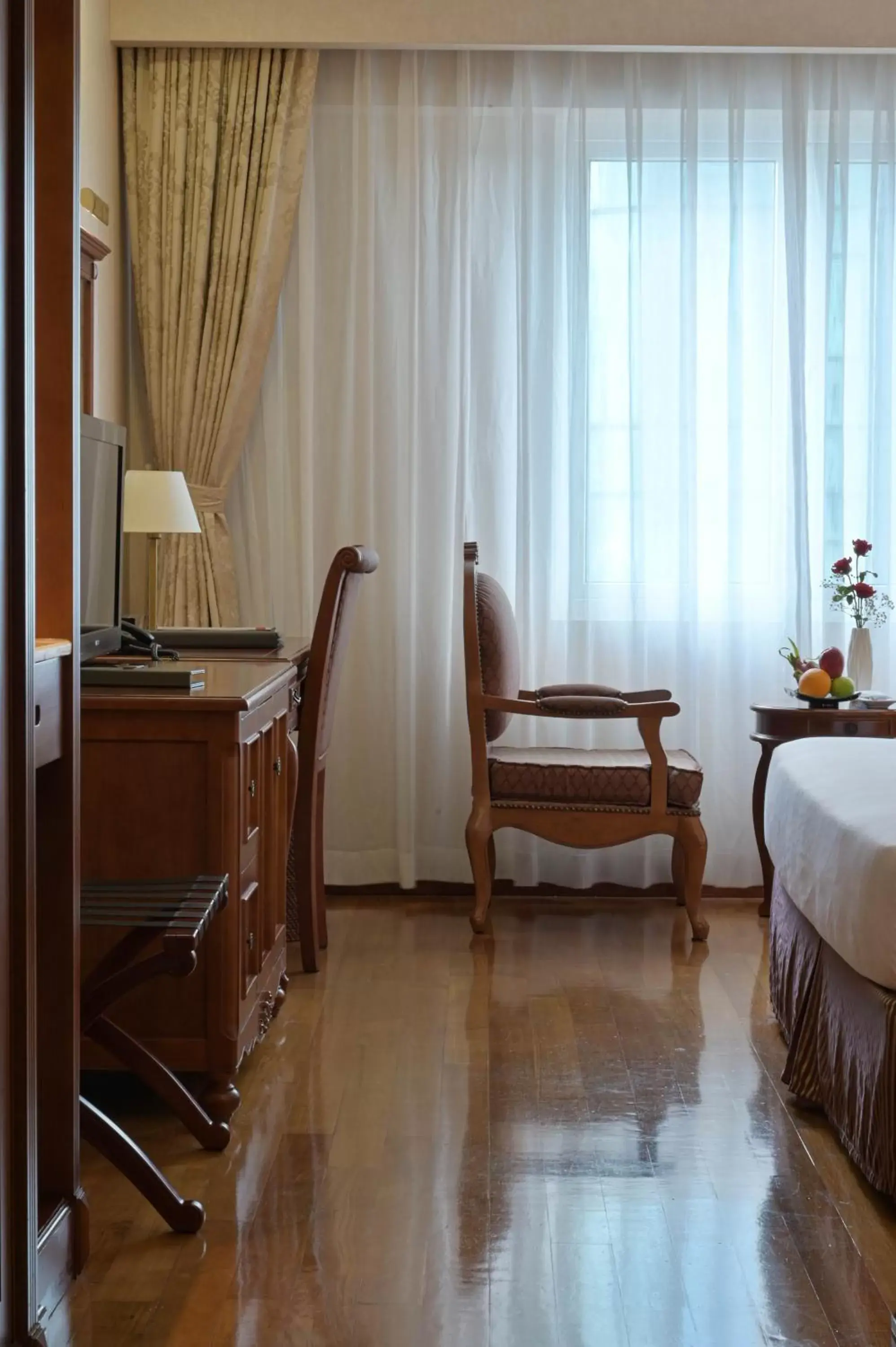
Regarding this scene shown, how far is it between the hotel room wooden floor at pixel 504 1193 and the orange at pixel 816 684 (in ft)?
3.50

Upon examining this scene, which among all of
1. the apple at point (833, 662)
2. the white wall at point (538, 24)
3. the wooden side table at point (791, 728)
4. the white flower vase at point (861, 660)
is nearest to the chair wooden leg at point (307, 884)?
the wooden side table at point (791, 728)

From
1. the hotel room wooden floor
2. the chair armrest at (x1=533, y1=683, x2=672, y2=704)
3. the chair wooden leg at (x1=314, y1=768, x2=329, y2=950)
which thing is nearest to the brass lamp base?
the chair wooden leg at (x1=314, y1=768, x2=329, y2=950)

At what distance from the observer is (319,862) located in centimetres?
437

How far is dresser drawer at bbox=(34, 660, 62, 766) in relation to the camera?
6.64 ft

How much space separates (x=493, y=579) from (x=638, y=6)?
2061 mm

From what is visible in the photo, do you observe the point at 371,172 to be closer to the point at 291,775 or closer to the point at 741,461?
the point at 741,461

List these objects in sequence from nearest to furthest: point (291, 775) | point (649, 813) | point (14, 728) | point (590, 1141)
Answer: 1. point (14, 728)
2. point (590, 1141)
3. point (291, 775)
4. point (649, 813)

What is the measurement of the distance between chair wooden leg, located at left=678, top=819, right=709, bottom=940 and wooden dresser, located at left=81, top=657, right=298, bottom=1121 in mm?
1948

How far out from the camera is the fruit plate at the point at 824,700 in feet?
15.5

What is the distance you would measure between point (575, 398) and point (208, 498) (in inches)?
54.0

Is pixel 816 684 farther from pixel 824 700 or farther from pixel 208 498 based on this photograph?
pixel 208 498

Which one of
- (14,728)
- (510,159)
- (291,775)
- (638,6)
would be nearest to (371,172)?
(510,159)

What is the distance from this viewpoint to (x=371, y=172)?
5094 mm

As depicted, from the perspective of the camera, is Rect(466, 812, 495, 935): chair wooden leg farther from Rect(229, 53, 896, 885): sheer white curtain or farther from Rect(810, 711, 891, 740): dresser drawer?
Rect(810, 711, 891, 740): dresser drawer
